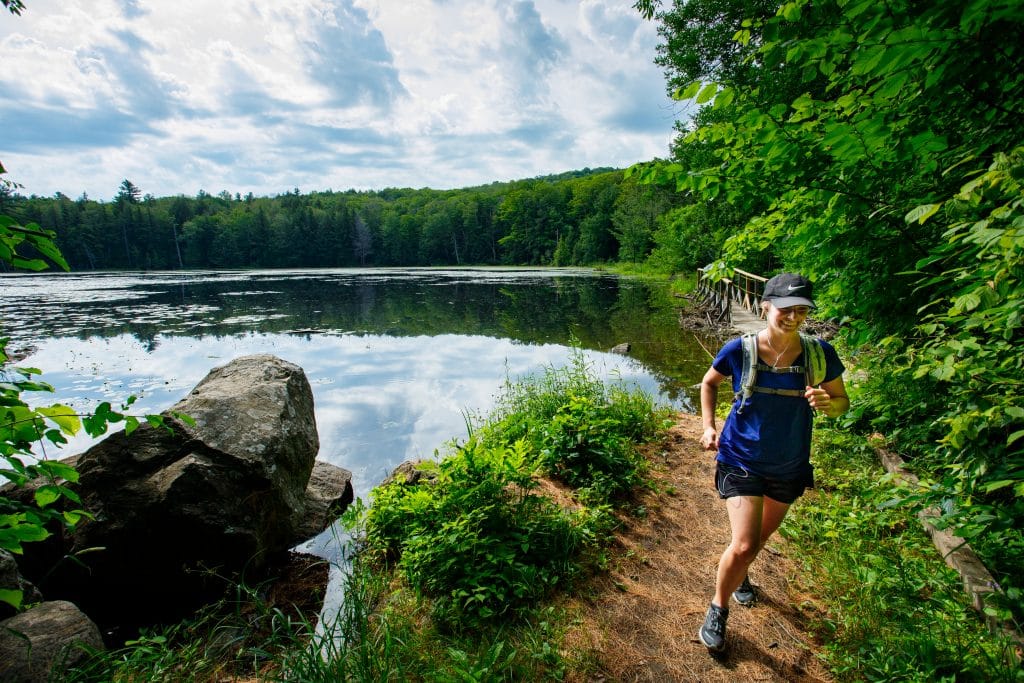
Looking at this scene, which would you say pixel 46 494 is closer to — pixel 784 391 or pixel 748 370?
pixel 748 370

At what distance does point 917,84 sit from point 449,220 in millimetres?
99112

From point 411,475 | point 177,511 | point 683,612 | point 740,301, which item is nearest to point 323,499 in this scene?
point 411,475

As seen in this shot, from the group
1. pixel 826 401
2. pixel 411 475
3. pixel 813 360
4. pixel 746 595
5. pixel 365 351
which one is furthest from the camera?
pixel 365 351

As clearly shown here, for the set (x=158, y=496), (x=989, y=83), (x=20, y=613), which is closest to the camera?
(x=989, y=83)

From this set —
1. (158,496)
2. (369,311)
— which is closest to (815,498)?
(158,496)

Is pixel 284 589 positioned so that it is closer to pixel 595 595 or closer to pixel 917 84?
pixel 595 595

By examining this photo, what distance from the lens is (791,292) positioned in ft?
8.63

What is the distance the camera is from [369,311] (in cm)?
2345

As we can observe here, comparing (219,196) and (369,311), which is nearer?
(369,311)

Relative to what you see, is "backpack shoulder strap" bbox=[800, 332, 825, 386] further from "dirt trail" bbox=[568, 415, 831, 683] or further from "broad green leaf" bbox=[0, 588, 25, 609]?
"broad green leaf" bbox=[0, 588, 25, 609]

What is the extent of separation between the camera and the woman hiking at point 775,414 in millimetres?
2619

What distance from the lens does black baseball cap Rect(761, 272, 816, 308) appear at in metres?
2.57

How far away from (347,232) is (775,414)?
337 ft

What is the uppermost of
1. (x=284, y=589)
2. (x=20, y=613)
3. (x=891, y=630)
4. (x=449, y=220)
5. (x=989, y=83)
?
(x=449, y=220)
